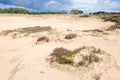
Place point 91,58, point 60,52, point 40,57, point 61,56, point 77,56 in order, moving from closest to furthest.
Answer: point 91,58
point 77,56
point 61,56
point 60,52
point 40,57

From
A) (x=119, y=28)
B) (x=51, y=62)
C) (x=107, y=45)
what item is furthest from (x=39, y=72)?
(x=119, y=28)

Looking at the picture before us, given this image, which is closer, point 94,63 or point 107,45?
point 94,63

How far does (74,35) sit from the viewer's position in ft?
60.6

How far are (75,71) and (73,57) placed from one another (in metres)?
1.26

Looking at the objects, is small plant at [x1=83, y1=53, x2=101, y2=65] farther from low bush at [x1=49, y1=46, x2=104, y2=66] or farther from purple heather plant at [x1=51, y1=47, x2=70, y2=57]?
purple heather plant at [x1=51, y1=47, x2=70, y2=57]

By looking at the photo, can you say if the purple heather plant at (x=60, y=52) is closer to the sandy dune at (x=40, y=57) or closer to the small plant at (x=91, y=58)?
the sandy dune at (x=40, y=57)

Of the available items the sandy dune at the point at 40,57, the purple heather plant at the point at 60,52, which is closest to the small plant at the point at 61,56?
the purple heather plant at the point at 60,52

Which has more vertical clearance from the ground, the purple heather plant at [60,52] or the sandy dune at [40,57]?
the purple heather plant at [60,52]

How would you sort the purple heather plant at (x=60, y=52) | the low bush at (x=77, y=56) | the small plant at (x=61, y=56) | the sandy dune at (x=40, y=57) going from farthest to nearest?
the purple heather plant at (x=60, y=52), the small plant at (x=61, y=56), the low bush at (x=77, y=56), the sandy dune at (x=40, y=57)

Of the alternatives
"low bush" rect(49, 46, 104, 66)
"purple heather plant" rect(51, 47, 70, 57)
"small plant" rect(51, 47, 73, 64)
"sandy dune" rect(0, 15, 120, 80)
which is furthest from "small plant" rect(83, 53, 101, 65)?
"purple heather plant" rect(51, 47, 70, 57)

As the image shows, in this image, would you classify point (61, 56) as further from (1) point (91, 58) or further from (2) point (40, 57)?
(1) point (91, 58)

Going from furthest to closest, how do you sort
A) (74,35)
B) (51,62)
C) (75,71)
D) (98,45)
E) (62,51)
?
(74,35) < (98,45) < (62,51) < (51,62) < (75,71)

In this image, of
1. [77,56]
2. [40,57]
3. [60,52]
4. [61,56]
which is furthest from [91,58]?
[40,57]

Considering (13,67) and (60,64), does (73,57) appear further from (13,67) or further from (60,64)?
(13,67)
